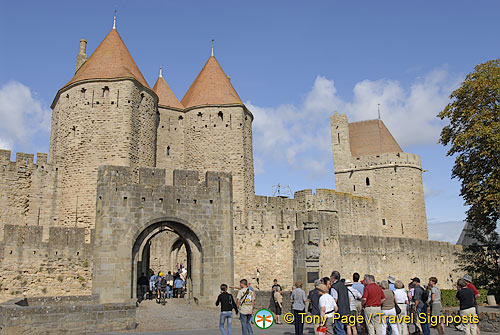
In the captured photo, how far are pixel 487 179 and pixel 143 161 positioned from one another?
1632 cm

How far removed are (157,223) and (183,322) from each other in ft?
14.0

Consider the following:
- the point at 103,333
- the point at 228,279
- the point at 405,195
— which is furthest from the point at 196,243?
the point at 405,195

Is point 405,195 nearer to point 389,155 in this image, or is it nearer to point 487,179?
point 389,155

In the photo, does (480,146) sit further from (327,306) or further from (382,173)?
(382,173)

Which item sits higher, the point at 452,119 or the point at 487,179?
the point at 452,119

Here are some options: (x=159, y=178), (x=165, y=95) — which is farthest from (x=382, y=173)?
(x=159, y=178)

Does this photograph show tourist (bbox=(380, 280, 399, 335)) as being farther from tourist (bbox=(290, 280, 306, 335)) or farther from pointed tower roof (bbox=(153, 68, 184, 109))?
pointed tower roof (bbox=(153, 68, 184, 109))

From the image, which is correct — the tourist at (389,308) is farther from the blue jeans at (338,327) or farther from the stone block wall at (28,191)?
the stone block wall at (28,191)

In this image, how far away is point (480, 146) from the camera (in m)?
19.1

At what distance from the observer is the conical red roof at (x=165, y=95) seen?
2830 centimetres

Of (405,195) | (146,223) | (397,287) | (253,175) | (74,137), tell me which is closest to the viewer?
(397,287)

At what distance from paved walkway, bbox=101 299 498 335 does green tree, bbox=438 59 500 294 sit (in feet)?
30.7

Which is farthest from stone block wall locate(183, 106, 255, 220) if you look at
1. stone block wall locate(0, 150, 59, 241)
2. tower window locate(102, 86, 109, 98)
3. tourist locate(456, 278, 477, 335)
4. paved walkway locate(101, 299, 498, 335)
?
tourist locate(456, 278, 477, 335)

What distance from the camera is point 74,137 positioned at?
22.9 metres
